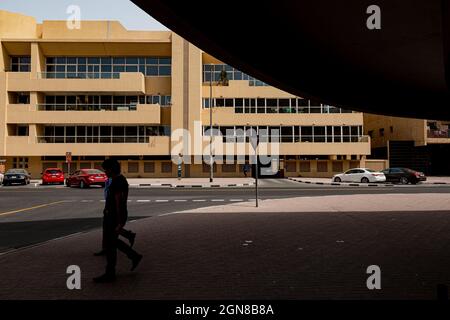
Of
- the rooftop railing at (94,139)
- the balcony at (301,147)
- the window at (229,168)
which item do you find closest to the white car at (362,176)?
→ the balcony at (301,147)

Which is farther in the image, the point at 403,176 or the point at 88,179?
the point at 403,176

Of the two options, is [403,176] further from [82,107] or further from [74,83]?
[74,83]

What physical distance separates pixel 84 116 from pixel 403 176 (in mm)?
32904

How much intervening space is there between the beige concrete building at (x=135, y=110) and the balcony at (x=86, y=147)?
0.11 metres

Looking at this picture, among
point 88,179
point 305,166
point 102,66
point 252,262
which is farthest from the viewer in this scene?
point 102,66

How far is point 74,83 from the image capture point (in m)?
40.9

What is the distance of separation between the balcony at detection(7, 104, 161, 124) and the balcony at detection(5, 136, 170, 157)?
218 centimetres

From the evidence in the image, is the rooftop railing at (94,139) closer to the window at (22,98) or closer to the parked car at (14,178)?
the window at (22,98)

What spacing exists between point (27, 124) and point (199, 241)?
39.8m

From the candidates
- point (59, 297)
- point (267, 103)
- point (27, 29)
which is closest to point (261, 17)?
point (59, 297)

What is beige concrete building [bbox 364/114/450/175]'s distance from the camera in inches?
1626

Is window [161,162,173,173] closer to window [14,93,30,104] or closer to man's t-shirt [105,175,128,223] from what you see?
window [14,93,30,104]

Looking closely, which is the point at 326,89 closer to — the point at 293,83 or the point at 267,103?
the point at 293,83

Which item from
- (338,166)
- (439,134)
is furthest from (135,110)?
(439,134)
